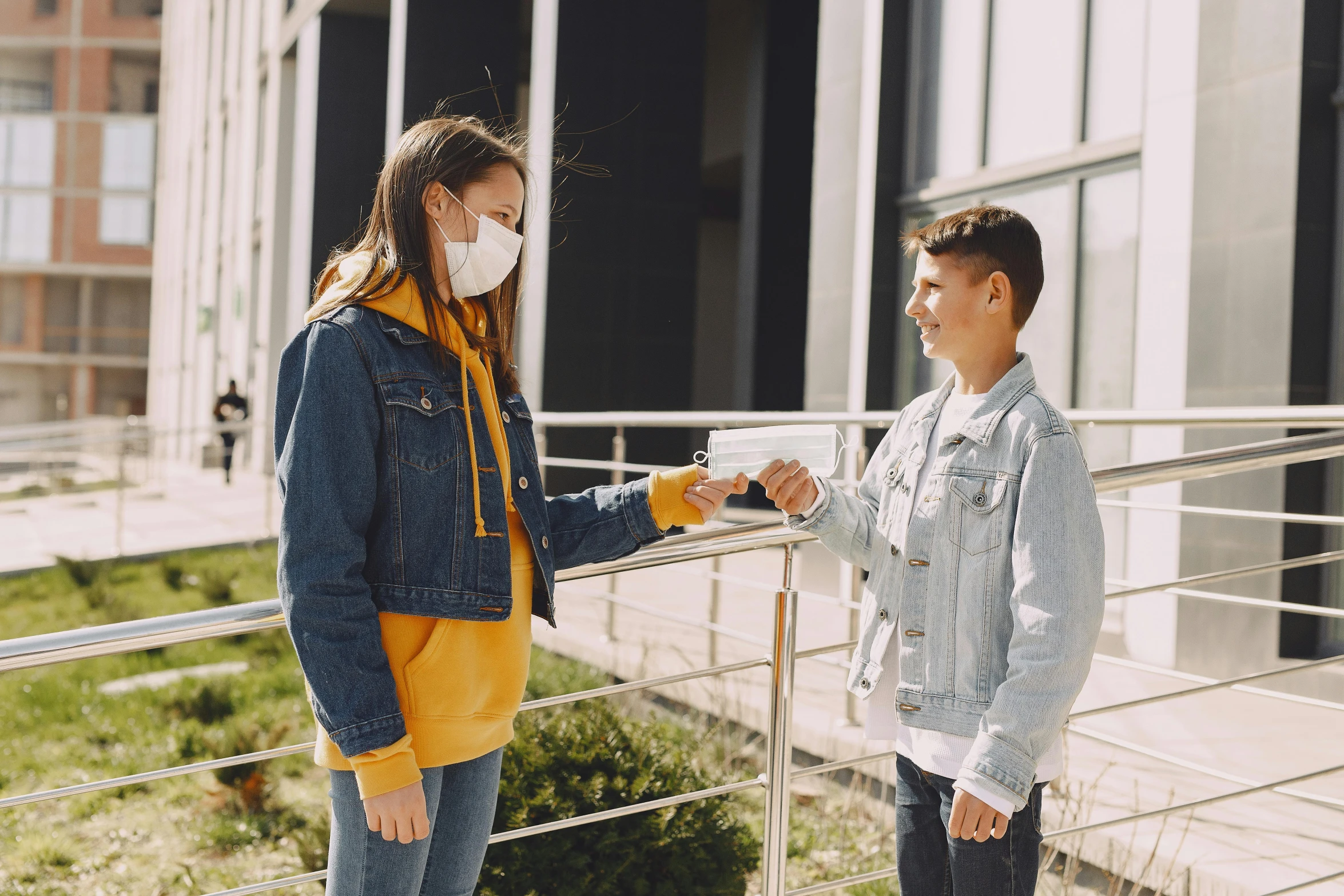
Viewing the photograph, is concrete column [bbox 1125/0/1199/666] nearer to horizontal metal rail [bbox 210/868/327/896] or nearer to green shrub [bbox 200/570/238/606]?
horizontal metal rail [bbox 210/868/327/896]

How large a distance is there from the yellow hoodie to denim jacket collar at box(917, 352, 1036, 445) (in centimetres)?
77

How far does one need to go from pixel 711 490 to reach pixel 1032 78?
5.86 metres

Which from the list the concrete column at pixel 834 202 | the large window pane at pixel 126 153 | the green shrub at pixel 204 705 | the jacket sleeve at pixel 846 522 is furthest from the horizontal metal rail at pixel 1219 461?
the large window pane at pixel 126 153

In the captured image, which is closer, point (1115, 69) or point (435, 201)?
point (435, 201)

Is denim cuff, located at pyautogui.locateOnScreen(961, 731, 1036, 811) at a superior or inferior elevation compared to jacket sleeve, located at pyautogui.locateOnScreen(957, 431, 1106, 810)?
inferior

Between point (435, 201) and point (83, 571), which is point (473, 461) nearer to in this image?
point (435, 201)

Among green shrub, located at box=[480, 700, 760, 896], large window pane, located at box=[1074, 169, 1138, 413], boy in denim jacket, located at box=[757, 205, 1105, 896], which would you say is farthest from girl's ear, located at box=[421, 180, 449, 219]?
large window pane, located at box=[1074, 169, 1138, 413]

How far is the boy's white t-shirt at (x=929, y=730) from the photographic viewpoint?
1850 mm

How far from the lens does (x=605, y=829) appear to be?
3.20m

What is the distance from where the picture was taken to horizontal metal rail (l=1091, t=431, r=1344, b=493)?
8.41ft

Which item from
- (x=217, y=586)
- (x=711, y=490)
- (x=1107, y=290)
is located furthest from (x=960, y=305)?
(x=217, y=586)

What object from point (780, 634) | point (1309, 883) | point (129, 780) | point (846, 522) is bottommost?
point (1309, 883)

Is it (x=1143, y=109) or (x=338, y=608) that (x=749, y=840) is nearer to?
(x=338, y=608)

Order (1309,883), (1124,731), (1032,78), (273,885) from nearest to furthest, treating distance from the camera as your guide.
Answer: (273,885), (1309,883), (1124,731), (1032,78)
